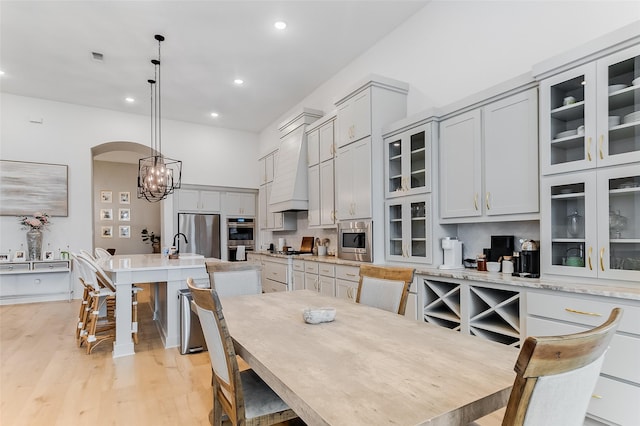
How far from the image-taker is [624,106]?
2.04 m

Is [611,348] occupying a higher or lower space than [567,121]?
lower

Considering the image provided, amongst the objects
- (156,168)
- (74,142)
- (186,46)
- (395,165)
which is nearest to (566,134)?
(395,165)

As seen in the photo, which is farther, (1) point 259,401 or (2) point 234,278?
(2) point 234,278

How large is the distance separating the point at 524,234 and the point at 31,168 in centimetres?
759

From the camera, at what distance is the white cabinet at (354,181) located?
3.89m

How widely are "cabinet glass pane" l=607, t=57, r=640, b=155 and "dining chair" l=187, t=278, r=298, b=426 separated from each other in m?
2.36

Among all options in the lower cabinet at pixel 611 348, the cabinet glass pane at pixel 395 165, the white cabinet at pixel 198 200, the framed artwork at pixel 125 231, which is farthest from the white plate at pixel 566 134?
the framed artwork at pixel 125 231

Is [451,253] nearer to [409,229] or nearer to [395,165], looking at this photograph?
[409,229]

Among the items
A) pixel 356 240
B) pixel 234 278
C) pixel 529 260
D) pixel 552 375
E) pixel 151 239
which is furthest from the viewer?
pixel 151 239

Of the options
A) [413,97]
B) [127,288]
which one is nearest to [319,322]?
[127,288]

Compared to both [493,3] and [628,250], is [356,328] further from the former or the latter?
[493,3]

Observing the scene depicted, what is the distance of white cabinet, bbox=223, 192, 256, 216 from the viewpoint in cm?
780

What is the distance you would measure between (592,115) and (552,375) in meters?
2.08

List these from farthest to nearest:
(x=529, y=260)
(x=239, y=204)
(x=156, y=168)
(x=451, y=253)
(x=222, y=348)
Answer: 1. (x=239, y=204)
2. (x=156, y=168)
3. (x=451, y=253)
4. (x=529, y=260)
5. (x=222, y=348)
